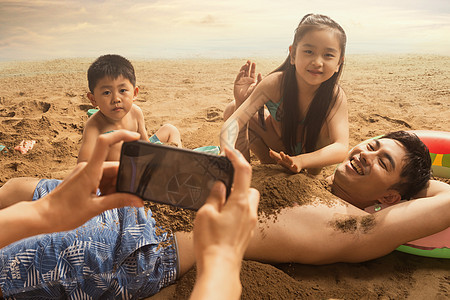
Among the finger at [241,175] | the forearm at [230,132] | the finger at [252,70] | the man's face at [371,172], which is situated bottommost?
the man's face at [371,172]

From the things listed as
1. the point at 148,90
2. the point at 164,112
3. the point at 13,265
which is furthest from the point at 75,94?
the point at 13,265

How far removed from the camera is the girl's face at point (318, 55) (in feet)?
6.30

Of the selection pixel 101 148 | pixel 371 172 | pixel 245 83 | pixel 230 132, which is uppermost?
pixel 245 83

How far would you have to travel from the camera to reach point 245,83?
2.49m

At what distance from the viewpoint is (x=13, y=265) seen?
1.15 metres

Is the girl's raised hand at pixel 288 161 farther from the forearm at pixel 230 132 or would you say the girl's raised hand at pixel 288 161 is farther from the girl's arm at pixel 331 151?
the forearm at pixel 230 132

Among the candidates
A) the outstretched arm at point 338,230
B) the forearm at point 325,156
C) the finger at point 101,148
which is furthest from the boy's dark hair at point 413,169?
the finger at point 101,148

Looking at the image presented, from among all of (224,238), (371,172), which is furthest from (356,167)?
(224,238)

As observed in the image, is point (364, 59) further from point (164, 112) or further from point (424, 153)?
point (424, 153)

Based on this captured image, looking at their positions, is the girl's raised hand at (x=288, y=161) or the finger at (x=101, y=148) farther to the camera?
the girl's raised hand at (x=288, y=161)

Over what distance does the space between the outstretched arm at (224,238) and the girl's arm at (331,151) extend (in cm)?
84

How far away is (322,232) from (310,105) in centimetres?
99

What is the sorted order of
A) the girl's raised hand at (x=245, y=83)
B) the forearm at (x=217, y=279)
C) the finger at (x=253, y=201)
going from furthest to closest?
the girl's raised hand at (x=245, y=83) < the finger at (x=253, y=201) < the forearm at (x=217, y=279)

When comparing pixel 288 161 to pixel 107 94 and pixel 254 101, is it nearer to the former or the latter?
pixel 254 101
